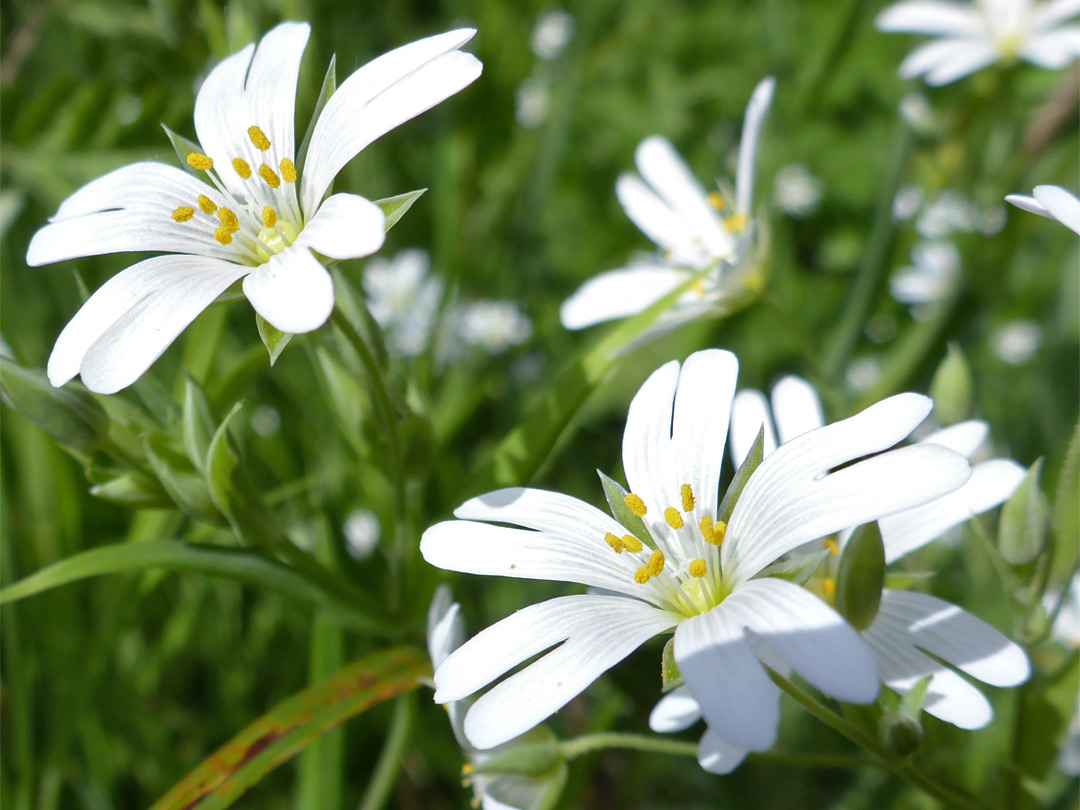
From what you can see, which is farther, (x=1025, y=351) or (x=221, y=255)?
(x=1025, y=351)

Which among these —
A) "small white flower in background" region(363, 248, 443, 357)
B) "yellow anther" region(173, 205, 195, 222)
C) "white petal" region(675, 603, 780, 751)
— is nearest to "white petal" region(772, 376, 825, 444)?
"white petal" region(675, 603, 780, 751)

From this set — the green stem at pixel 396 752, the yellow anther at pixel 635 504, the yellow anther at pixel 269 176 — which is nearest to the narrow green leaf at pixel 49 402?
the yellow anther at pixel 269 176

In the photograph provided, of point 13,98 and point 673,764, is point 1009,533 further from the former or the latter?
point 13,98

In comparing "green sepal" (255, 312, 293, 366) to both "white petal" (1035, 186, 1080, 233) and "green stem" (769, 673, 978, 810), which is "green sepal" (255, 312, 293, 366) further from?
"white petal" (1035, 186, 1080, 233)

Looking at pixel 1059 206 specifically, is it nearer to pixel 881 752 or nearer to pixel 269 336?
pixel 881 752

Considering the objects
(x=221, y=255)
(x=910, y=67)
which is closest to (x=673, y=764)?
(x=221, y=255)

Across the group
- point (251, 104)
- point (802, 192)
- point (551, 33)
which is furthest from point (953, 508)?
point (551, 33)
